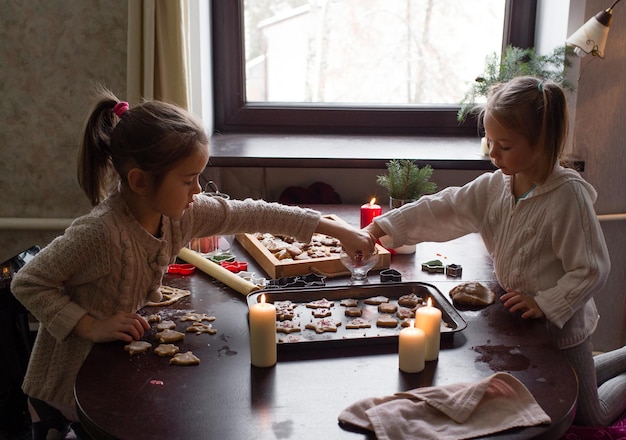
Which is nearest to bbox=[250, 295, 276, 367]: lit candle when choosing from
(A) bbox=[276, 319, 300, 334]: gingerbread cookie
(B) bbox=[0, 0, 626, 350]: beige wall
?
(A) bbox=[276, 319, 300, 334]: gingerbread cookie

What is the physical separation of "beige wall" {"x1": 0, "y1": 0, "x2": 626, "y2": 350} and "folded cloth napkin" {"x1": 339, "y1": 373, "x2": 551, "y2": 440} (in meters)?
1.66

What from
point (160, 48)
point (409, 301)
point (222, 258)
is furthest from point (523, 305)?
point (160, 48)

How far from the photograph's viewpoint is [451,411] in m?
1.18

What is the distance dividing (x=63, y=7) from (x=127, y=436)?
198cm

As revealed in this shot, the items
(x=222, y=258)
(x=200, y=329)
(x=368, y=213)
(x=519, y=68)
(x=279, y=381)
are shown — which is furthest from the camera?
(x=519, y=68)

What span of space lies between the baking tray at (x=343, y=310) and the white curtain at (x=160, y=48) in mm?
1023

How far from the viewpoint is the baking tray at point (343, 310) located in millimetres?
1440

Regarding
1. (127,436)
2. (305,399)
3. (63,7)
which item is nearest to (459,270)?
(305,399)

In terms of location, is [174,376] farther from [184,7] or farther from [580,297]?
[184,7]

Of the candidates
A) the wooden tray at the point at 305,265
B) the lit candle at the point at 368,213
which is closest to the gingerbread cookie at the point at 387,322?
the wooden tray at the point at 305,265

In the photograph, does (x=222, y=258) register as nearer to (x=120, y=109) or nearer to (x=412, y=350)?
(x=120, y=109)

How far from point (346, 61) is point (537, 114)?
1.47m

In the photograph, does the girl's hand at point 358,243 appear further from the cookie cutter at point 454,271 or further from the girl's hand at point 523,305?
the girl's hand at point 523,305

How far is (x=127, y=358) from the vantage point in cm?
139
